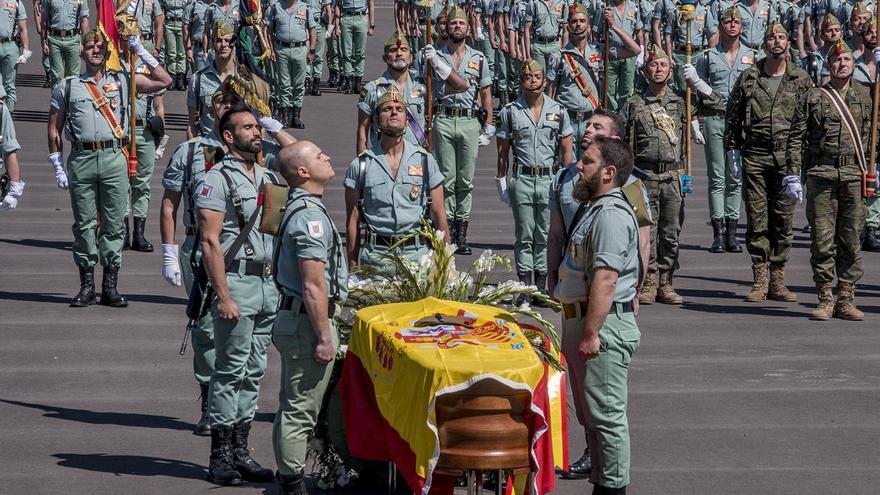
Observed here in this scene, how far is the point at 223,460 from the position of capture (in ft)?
29.5

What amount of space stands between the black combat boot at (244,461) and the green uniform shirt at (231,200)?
100 centimetres

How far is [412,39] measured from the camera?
29.0 m

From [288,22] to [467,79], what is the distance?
7533 mm

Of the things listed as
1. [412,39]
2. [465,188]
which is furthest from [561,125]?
[412,39]

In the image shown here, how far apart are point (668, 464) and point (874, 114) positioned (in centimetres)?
564

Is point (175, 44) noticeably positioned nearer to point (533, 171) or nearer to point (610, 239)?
point (533, 171)

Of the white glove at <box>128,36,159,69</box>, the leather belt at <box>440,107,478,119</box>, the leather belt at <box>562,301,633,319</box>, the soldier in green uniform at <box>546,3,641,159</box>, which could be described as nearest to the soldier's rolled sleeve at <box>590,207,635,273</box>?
the leather belt at <box>562,301,633,319</box>

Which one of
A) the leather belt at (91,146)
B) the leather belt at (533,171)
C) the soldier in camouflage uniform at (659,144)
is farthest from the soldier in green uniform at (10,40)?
the soldier in camouflage uniform at (659,144)

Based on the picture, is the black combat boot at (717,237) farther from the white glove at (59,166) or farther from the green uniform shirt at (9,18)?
the green uniform shirt at (9,18)

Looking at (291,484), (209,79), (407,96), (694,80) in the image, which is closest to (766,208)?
(694,80)

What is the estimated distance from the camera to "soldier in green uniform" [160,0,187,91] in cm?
2809

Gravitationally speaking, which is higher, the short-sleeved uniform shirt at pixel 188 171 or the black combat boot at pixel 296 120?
the short-sleeved uniform shirt at pixel 188 171

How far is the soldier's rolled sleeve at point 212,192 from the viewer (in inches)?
353

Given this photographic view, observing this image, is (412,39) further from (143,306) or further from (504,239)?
(143,306)
